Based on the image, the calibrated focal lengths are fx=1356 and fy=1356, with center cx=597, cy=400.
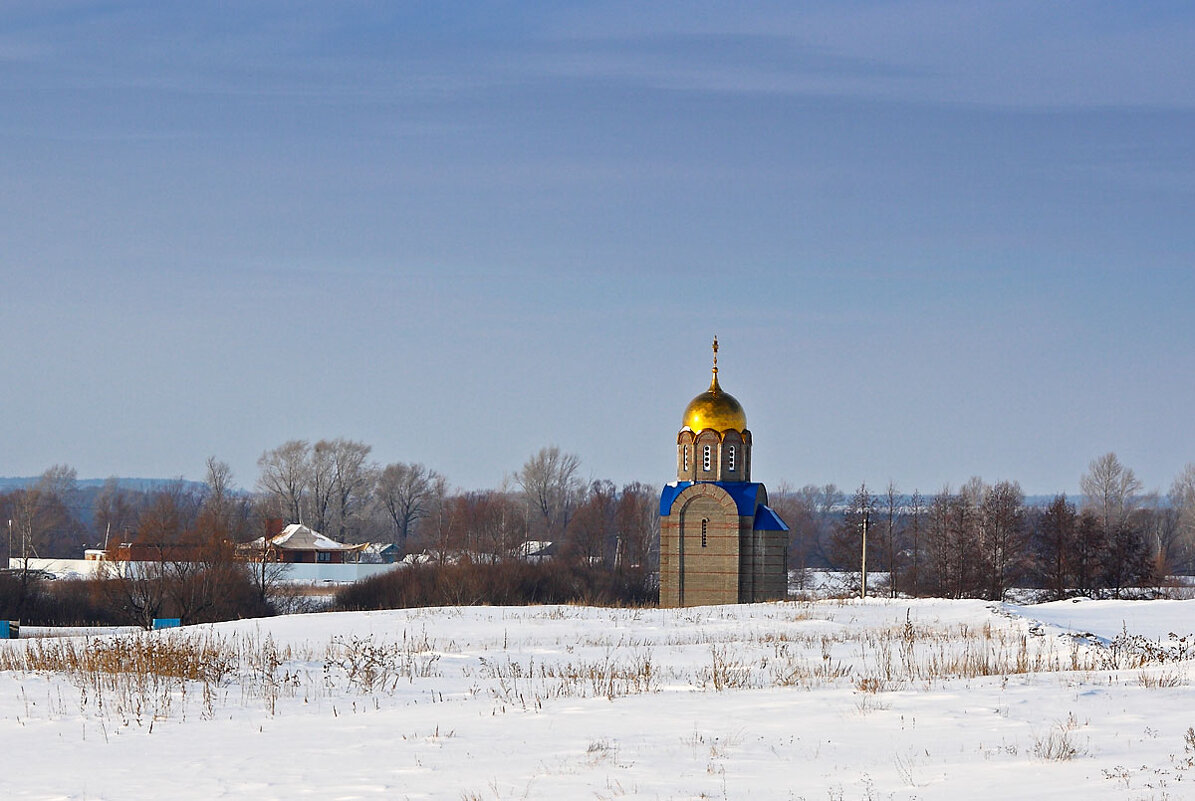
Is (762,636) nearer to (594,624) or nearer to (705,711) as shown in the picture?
(594,624)

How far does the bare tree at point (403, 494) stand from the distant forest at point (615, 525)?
0.47ft

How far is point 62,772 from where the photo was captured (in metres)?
8.33

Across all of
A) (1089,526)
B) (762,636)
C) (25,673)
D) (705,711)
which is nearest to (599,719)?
(705,711)

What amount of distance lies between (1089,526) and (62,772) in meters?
53.9

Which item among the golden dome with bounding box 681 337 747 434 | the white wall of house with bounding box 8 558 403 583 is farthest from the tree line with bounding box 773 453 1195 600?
the white wall of house with bounding box 8 558 403 583

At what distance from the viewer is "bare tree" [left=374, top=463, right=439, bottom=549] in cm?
11119

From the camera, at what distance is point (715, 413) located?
4897cm

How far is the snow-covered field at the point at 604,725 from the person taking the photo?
7652 millimetres

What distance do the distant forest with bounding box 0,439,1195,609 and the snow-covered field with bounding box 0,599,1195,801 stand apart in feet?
139

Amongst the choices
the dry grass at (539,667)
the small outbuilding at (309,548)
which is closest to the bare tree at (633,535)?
the small outbuilding at (309,548)

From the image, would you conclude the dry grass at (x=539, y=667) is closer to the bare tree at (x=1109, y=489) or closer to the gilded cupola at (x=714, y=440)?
the gilded cupola at (x=714, y=440)

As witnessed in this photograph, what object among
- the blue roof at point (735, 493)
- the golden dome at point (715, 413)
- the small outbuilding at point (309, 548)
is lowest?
the small outbuilding at point (309, 548)

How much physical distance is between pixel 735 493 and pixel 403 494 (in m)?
67.0

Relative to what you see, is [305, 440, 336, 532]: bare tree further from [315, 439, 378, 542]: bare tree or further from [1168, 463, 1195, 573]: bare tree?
[1168, 463, 1195, 573]: bare tree
